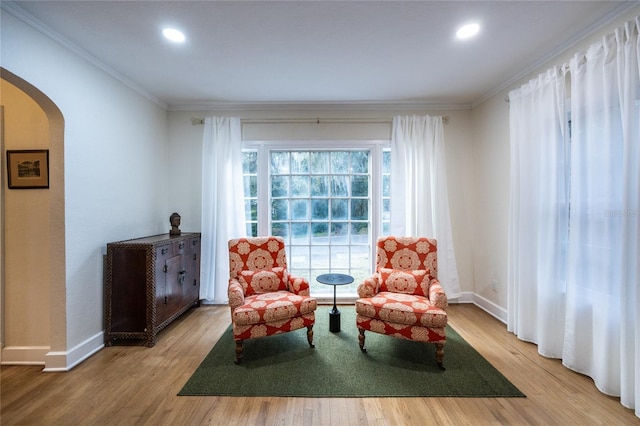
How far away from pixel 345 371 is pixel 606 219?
83.3 inches

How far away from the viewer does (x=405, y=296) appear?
244cm

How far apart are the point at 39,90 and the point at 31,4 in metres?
0.54

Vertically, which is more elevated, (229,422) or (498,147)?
(498,147)

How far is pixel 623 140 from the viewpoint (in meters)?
1.75

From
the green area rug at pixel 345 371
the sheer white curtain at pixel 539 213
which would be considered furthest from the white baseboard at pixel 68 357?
the sheer white curtain at pixel 539 213

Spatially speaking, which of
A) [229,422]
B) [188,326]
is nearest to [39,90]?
[188,326]

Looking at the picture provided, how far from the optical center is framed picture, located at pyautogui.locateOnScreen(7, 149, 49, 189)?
7.22 ft

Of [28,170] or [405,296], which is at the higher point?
[28,170]

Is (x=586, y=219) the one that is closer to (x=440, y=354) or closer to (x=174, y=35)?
(x=440, y=354)

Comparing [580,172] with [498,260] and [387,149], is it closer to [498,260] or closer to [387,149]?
[498,260]

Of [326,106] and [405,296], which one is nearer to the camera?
[405,296]

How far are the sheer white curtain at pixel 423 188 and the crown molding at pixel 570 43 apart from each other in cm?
74

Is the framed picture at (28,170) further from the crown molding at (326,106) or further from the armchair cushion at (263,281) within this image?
the armchair cushion at (263,281)

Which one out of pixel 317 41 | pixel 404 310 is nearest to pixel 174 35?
pixel 317 41
